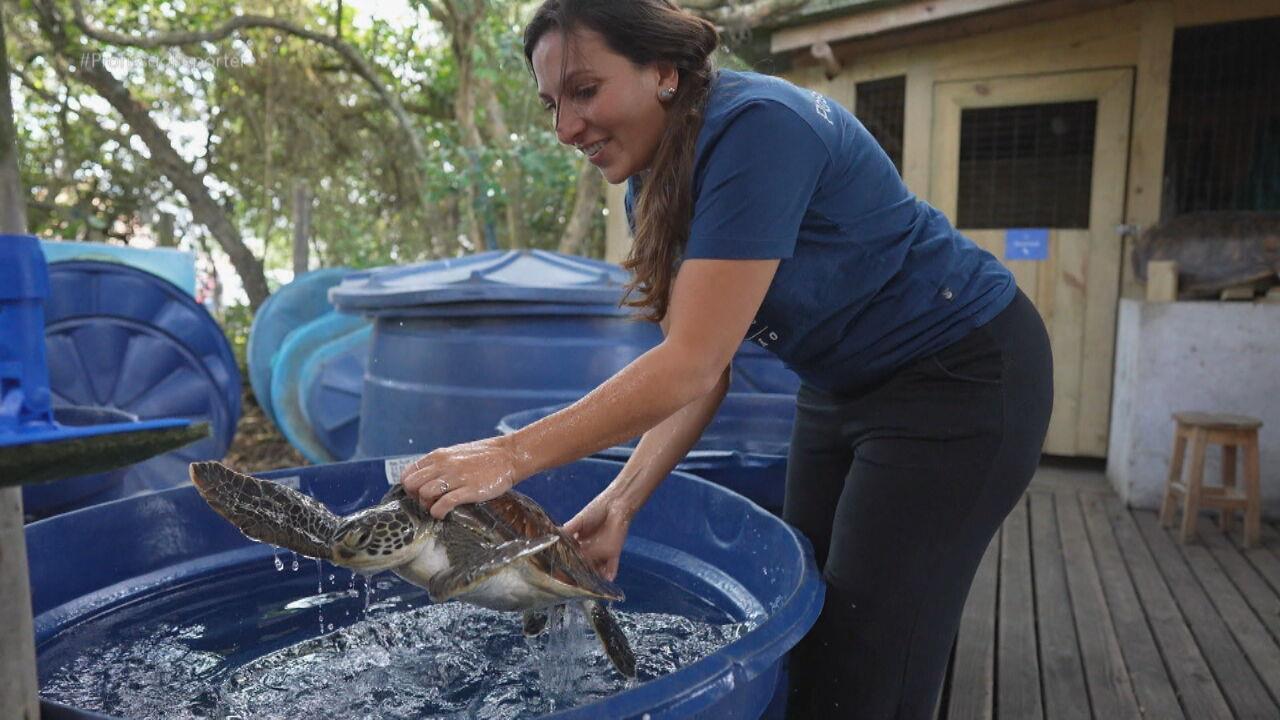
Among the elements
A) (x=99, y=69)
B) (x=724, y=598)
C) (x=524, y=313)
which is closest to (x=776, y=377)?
(x=524, y=313)

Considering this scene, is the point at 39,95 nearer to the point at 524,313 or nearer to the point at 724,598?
the point at 524,313

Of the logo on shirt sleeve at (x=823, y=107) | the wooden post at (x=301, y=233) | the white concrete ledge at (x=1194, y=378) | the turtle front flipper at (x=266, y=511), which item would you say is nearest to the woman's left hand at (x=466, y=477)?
the turtle front flipper at (x=266, y=511)

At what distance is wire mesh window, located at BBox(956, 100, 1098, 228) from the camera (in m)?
4.51

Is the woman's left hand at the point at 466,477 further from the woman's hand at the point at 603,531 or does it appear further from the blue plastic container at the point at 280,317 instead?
the blue plastic container at the point at 280,317

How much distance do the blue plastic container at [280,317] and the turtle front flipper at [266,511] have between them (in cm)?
412

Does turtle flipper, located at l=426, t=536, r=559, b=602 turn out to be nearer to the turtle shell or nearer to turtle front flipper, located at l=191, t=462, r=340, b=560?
the turtle shell

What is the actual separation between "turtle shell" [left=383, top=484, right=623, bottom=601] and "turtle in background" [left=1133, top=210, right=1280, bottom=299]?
3.72 metres

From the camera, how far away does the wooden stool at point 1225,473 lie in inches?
135

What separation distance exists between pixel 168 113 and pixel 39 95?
1.02m

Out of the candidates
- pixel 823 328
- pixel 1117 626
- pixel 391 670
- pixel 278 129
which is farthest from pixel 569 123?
pixel 278 129

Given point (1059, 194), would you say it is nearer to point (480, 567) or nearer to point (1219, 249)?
point (1219, 249)

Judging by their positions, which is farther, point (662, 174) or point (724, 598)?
point (724, 598)

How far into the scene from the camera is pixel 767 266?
1.11m

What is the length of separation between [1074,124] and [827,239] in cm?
403
